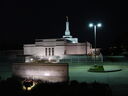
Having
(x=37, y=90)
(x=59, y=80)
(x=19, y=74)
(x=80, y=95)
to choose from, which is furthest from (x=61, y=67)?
(x=80, y=95)

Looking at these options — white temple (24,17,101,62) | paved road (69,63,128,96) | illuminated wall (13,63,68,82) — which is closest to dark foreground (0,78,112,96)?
paved road (69,63,128,96)

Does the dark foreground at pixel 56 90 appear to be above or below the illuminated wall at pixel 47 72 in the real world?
below

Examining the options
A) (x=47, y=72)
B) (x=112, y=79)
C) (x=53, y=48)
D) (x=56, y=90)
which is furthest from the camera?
(x=53, y=48)

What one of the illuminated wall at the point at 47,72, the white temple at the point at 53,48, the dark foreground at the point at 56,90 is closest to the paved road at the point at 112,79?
the dark foreground at the point at 56,90

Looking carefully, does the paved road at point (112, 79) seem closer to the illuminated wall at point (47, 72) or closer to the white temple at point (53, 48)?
the illuminated wall at point (47, 72)

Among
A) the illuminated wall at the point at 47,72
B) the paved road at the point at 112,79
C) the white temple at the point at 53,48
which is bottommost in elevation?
the paved road at the point at 112,79

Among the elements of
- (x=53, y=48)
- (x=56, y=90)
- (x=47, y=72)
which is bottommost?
(x=56, y=90)

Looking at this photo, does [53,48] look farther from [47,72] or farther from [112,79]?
[47,72]

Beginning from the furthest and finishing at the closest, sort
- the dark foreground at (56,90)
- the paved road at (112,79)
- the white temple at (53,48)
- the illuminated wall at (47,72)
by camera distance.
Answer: the white temple at (53,48) → the illuminated wall at (47,72) → the paved road at (112,79) → the dark foreground at (56,90)

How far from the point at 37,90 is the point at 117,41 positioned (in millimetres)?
66258

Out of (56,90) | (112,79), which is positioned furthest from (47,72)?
(112,79)

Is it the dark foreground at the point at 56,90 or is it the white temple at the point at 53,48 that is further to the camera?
the white temple at the point at 53,48

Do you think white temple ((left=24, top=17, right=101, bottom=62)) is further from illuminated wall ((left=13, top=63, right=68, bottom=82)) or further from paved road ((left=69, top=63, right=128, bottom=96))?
illuminated wall ((left=13, top=63, right=68, bottom=82))

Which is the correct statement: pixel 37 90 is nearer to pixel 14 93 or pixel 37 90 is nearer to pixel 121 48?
pixel 14 93
